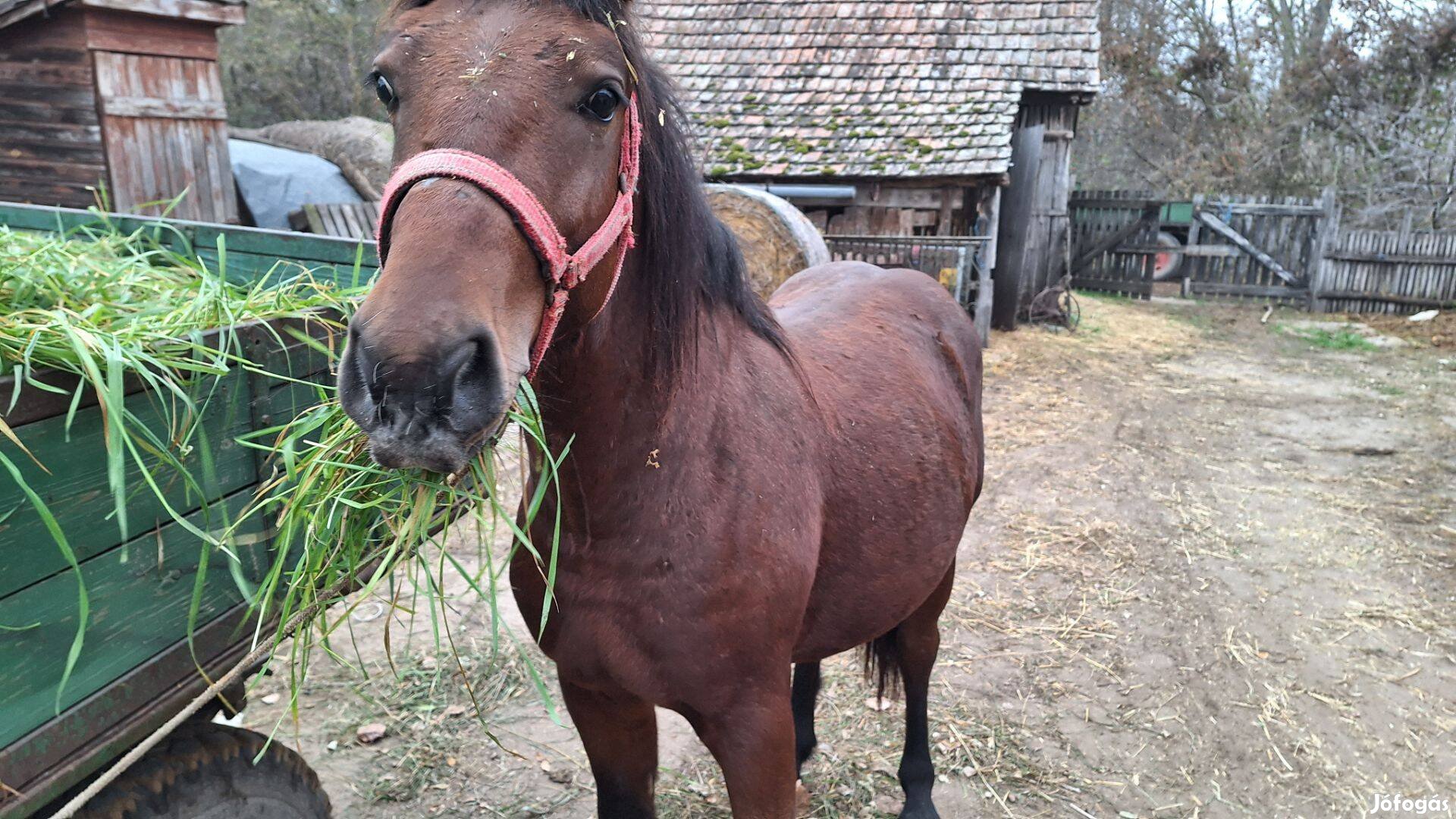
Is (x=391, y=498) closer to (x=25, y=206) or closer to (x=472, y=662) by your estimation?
(x=472, y=662)

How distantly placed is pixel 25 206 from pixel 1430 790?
5.61m

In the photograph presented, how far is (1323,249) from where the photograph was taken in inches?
509

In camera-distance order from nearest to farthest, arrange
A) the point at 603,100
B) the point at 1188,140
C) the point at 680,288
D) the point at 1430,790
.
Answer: the point at 603,100 → the point at 680,288 → the point at 1430,790 → the point at 1188,140

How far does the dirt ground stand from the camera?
9.55ft

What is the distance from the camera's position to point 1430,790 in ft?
9.53

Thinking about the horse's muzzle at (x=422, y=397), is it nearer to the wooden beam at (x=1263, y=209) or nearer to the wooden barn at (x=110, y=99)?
the wooden barn at (x=110, y=99)

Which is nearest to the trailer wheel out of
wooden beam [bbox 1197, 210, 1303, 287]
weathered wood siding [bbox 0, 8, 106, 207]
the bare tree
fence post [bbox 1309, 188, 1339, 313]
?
wooden beam [bbox 1197, 210, 1303, 287]

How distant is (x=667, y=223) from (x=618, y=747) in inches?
49.6

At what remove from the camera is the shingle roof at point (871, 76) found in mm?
10031

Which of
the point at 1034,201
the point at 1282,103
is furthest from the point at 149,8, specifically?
the point at 1282,103

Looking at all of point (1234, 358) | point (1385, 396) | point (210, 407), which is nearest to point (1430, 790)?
point (210, 407)

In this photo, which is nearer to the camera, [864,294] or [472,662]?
[864,294]

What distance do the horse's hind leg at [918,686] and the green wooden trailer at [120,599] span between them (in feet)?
5.81

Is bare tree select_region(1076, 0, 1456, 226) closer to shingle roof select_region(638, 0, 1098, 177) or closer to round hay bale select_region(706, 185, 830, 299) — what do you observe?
shingle roof select_region(638, 0, 1098, 177)
